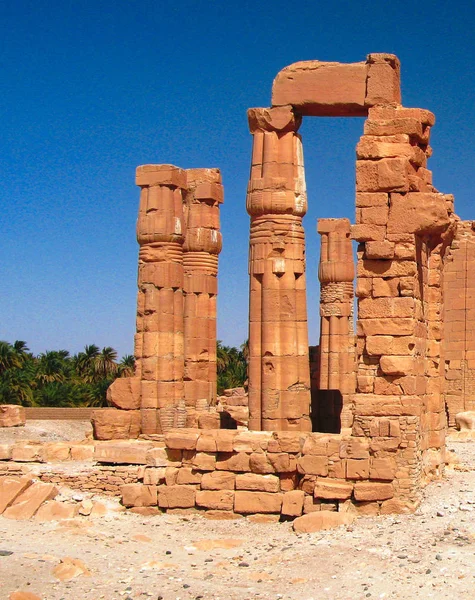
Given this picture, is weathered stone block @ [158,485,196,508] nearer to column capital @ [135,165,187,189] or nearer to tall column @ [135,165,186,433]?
tall column @ [135,165,186,433]

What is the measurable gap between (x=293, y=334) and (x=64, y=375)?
26.9 metres

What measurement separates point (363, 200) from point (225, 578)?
6.16 metres

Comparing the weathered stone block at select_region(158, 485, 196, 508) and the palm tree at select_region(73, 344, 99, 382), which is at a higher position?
the palm tree at select_region(73, 344, 99, 382)

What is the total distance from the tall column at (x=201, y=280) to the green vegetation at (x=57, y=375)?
55.4 ft

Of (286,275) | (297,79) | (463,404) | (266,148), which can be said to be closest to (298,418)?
(286,275)

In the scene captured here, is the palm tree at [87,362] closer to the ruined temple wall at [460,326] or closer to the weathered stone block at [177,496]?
the ruined temple wall at [460,326]

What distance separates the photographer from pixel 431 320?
15938 millimetres

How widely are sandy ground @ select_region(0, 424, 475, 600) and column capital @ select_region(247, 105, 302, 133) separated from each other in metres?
7.02

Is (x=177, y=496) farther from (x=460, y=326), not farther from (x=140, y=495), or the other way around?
(x=460, y=326)

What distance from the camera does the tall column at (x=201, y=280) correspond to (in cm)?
2370

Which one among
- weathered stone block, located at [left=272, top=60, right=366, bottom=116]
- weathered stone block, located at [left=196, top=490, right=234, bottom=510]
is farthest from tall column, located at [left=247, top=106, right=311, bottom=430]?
weathered stone block, located at [left=196, top=490, right=234, bottom=510]

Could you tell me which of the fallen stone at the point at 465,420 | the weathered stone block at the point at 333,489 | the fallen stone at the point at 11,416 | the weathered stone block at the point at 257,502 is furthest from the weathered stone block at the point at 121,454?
the fallen stone at the point at 11,416

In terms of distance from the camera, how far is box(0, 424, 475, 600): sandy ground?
10352 millimetres

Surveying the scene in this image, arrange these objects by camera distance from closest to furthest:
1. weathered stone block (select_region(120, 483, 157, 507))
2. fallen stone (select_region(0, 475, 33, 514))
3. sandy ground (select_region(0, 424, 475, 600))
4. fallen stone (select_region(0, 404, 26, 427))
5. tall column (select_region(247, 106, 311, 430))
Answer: sandy ground (select_region(0, 424, 475, 600)), fallen stone (select_region(0, 475, 33, 514)), weathered stone block (select_region(120, 483, 157, 507)), tall column (select_region(247, 106, 311, 430)), fallen stone (select_region(0, 404, 26, 427))
